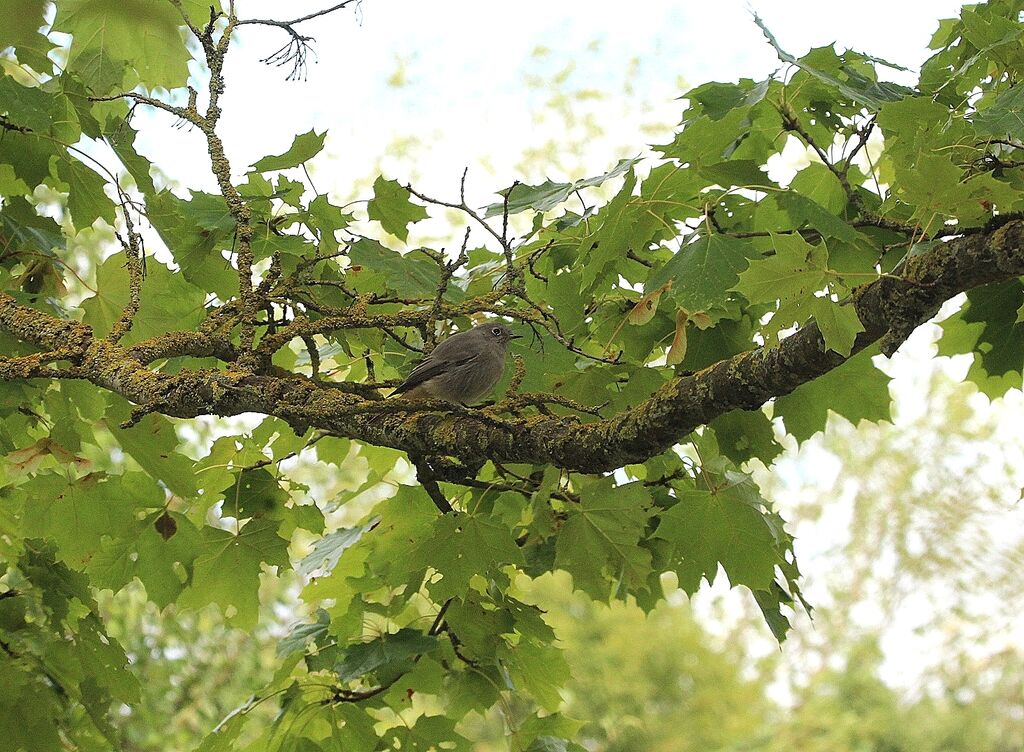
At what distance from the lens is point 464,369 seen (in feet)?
8.90

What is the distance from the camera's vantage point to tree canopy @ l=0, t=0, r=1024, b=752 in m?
2.09

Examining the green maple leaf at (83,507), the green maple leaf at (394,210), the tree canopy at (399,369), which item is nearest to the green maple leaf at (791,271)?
the tree canopy at (399,369)

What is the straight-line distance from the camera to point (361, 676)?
2.51 metres

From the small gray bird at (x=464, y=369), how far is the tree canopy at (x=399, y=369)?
0.36 ft

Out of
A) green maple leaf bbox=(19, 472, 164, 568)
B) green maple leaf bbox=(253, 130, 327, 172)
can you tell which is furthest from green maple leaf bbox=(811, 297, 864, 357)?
green maple leaf bbox=(19, 472, 164, 568)

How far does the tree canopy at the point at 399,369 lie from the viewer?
209cm

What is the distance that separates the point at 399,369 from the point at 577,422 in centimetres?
106

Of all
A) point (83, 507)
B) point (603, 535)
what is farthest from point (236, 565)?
point (603, 535)

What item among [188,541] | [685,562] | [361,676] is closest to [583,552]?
[685,562]

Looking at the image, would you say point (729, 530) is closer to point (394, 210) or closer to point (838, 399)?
point (838, 399)

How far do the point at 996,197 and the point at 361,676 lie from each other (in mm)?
1783

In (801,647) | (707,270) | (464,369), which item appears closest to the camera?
(707,270)

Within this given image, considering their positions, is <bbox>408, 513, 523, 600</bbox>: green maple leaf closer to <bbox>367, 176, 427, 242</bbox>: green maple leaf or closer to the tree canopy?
the tree canopy

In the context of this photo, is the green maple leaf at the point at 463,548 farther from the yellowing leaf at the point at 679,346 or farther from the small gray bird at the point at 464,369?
the yellowing leaf at the point at 679,346
